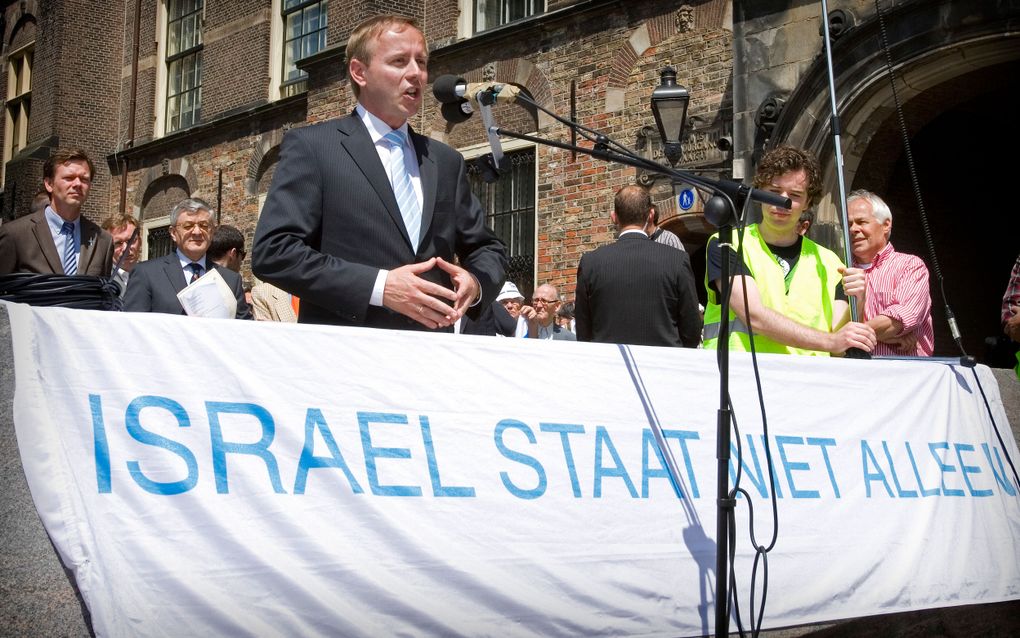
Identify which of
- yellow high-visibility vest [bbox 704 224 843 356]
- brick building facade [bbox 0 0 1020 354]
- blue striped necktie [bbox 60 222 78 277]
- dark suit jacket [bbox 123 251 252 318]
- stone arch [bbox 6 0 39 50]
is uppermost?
stone arch [bbox 6 0 39 50]

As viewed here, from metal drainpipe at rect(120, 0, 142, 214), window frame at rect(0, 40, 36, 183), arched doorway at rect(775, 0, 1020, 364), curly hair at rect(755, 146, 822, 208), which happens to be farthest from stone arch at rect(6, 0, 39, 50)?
curly hair at rect(755, 146, 822, 208)

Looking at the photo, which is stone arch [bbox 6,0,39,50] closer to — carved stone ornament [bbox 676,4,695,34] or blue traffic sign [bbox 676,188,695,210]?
carved stone ornament [bbox 676,4,695,34]

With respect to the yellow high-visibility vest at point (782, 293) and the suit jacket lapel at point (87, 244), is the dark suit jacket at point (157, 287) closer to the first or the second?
the suit jacket lapel at point (87, 244)

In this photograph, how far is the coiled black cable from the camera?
114 inches

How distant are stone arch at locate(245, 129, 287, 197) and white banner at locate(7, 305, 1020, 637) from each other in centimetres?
1426

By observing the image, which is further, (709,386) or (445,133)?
(445,133)

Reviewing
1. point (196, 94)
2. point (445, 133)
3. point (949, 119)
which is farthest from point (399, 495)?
point (196, 94)

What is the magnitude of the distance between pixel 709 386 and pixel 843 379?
627 millimetres

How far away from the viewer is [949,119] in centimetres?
1066

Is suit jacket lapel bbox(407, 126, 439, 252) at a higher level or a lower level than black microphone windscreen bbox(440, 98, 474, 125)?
lower

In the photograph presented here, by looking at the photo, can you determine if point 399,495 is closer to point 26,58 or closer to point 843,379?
point 843,379

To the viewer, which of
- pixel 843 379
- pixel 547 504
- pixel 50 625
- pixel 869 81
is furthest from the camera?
pixel 869 81

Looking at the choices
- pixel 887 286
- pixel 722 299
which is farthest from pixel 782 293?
pixel 887 286

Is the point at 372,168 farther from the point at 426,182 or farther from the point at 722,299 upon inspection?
the point at 722,299
